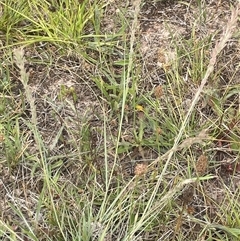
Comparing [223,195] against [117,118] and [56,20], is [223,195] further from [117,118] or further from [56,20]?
[56,20]

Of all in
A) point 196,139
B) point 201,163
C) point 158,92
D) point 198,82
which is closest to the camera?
point 196,139

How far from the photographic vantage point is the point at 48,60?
2135mm

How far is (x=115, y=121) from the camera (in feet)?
6.44

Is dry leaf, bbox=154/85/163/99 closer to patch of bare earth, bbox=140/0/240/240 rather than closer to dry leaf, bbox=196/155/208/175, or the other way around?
patch of bare earth, bbox=140/0/240/240

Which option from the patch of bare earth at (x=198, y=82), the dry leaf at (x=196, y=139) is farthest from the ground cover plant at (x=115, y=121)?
the dry leaf at (x=196, y=139)

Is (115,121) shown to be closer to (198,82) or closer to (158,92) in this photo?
(158,92)

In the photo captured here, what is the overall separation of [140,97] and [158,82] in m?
0.13

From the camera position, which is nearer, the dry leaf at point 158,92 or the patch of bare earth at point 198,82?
the patch of bare earth at point 198,82

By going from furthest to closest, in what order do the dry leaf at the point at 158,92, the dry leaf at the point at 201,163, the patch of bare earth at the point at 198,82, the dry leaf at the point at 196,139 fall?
the dry leaf at the point at 158,92
the patch of bare earth at the point at 198,82
the dry leaf at the point at 201,163
the dry leaf at the point at 196,139

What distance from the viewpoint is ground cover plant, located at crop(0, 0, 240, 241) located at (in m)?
1.69

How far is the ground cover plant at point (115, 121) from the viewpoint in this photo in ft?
5.54

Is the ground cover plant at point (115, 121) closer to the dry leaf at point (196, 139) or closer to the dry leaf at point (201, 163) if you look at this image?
the dry leaf at point (201, 163)

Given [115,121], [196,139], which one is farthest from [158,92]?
[196,139]

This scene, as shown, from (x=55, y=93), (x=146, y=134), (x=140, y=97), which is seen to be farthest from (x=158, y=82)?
(x=55, y=93)
